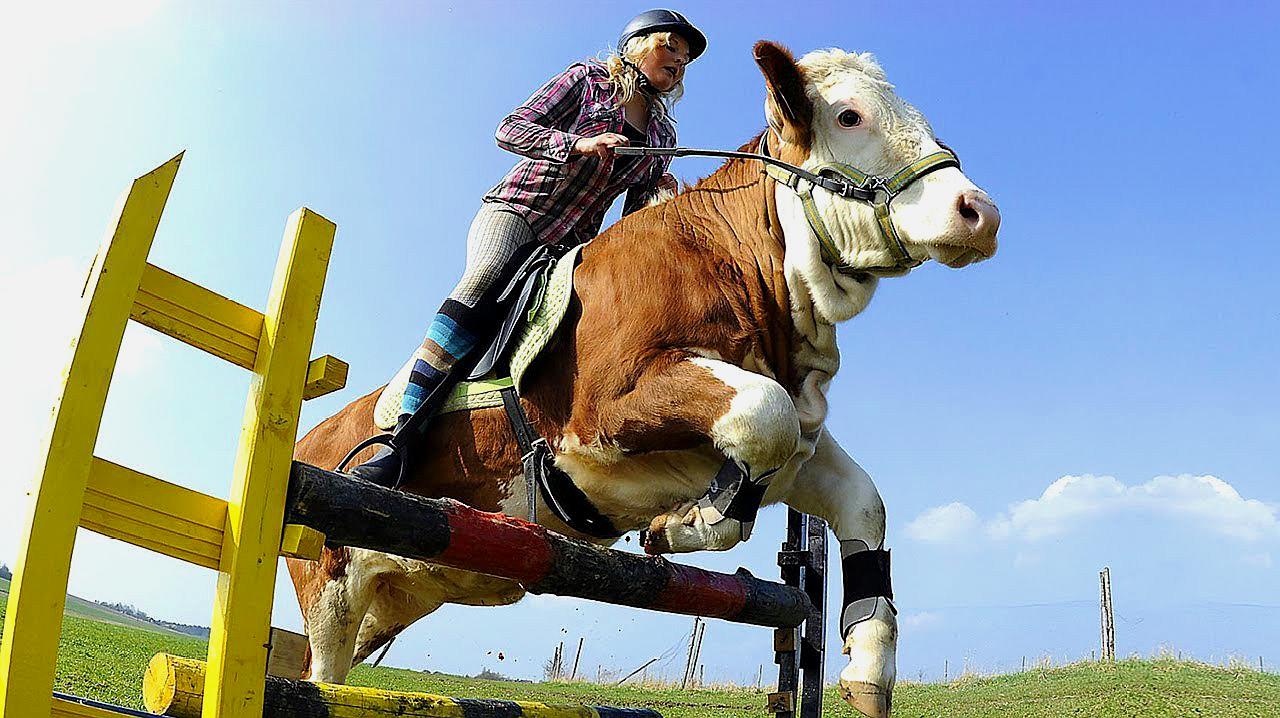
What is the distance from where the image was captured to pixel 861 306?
3498 millimetres

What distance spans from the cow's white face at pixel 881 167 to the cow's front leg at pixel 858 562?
32.1 inches

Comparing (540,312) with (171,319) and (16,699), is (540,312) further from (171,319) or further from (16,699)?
(16,699)

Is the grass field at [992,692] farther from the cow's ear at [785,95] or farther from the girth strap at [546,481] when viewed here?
the cow's ear at [785,95]

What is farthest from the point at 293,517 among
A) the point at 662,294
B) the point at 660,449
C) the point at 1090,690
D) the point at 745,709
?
the point at 1090,690

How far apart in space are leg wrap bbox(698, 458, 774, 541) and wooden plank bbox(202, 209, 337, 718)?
4.68 ft

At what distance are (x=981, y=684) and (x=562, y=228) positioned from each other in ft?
35.7

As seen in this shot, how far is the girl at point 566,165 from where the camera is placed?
371 centimetres

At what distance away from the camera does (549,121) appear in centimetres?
397

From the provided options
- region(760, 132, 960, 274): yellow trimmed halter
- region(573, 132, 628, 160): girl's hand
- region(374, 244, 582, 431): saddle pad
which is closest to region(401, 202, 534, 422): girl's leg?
region(374, 244, 582, 431): saddle pad

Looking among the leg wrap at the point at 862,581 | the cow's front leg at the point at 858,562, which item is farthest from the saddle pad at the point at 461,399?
the leg wrap at the point at 862,581

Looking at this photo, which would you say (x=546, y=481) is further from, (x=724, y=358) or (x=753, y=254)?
(x=753, y=254)

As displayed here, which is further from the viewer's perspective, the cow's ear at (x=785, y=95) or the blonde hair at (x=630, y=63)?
the blonde hair at (x=630, y=63)

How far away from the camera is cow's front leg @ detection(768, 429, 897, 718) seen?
9.94 feet

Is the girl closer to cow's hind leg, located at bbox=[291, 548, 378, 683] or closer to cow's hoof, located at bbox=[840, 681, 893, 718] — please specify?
cow's hind leg, located at bbox=[291, 548, 378, 683]
